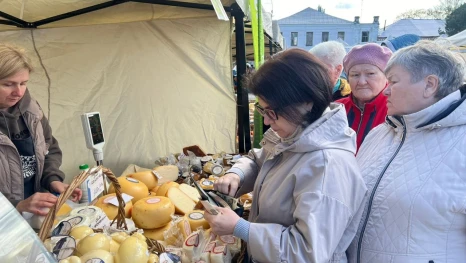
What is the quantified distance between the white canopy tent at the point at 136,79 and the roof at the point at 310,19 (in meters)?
34.6

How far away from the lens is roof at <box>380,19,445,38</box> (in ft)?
103

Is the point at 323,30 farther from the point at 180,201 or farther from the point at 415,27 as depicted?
the point at 180,201

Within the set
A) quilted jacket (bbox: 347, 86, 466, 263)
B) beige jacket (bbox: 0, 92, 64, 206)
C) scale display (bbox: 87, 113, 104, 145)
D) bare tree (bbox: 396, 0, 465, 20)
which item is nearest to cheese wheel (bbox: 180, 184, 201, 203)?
scale display (bbox: 87, 113, 104, 145)

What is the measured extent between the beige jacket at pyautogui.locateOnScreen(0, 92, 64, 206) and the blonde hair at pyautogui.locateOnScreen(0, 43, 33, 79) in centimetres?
21

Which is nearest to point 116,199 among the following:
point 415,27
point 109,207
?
point 109,207

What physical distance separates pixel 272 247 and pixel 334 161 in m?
0.31

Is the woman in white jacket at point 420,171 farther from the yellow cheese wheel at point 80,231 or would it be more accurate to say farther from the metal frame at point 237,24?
the metal frame at point 237,24

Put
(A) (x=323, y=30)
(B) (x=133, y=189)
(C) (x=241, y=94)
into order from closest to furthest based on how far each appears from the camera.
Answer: (B) (x=133, y=189) → (C) (x=241, y=94) → (A) (x=323, y=30)

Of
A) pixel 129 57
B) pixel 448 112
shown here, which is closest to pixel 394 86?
pixel 448 112

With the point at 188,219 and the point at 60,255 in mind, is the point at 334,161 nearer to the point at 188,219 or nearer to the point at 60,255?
the point at 188,219

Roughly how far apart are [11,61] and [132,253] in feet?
3.55

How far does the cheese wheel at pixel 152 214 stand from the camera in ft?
5.03

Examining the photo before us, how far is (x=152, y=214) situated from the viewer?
5.02 ft

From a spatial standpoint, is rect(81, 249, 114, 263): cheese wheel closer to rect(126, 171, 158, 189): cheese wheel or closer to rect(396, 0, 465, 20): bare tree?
rect(126, 171, 158, 189): cheese wheel
